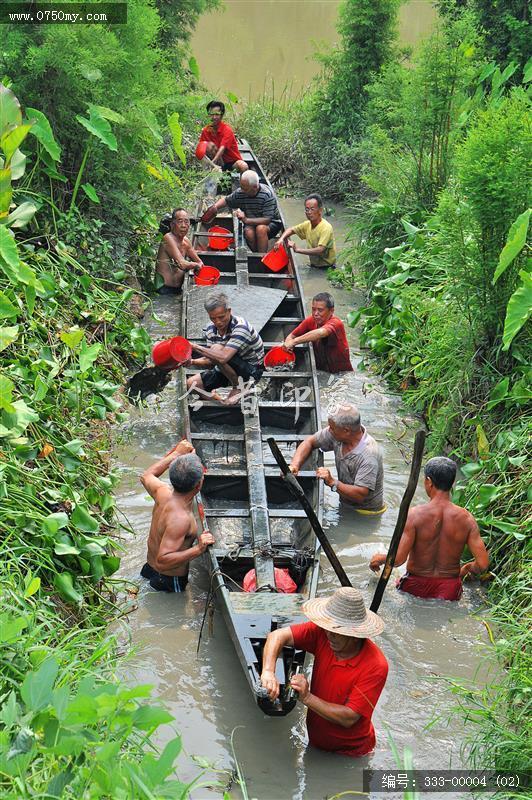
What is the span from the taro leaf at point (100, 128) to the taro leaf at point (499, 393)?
4.28 metres

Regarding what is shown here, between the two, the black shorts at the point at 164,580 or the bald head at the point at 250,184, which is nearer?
the black shorts at the point at 164,580

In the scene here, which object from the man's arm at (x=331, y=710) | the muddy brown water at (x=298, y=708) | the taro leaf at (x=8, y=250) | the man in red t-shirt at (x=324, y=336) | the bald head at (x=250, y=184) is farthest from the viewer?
the bald head at (x=250, y=184)

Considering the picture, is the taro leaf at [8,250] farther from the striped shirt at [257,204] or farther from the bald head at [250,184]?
the striped shirt at [257,204]

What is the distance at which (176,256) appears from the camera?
11.0 m

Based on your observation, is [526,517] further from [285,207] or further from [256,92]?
[256,92]

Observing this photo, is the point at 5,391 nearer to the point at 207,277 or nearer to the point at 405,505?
the point at 405,505

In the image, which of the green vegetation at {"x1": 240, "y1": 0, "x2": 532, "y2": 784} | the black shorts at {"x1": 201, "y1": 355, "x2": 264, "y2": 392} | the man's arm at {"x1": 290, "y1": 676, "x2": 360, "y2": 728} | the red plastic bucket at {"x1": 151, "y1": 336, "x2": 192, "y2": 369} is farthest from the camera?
the black shorts at {"x1": 201, "y1": 355, "x2": 264, "y2": 392}

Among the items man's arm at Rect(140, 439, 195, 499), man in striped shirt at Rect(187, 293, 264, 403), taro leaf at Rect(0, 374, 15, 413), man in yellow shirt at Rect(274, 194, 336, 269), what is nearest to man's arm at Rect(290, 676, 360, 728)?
man's arm at Rect(140, 439, 195, 499)

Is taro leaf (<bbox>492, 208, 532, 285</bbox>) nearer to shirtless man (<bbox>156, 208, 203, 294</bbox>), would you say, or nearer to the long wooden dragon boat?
the long wooden dragon boat

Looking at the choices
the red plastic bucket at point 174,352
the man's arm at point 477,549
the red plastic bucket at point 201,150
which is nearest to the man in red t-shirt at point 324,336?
the red plastic bucket at point 174,352

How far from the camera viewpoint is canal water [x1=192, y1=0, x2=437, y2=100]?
1978 cm

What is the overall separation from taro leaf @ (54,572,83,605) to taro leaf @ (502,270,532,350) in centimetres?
354

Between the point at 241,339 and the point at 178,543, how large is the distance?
2.67 meters

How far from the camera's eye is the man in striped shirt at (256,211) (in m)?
11.9
